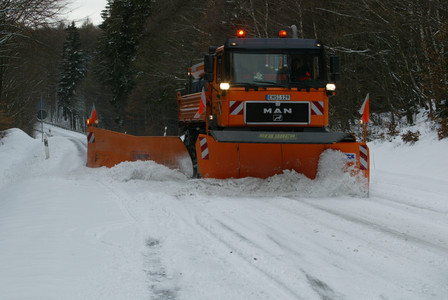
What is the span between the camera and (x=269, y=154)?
29.1 ft

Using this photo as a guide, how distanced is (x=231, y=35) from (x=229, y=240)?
23.1 metres

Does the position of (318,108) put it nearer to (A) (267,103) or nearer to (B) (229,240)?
(A) (267,103)

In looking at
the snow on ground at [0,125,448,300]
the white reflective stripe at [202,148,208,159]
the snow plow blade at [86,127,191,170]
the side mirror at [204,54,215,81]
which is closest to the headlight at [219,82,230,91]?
the side mirror at [204,54,215,81]

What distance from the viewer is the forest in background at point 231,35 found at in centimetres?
1586

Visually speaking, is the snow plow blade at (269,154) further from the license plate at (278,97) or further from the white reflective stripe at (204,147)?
the license plate at (278,97)

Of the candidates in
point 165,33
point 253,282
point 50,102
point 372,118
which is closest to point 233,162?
point 253,282

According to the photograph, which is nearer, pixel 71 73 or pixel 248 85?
pixel 248 85

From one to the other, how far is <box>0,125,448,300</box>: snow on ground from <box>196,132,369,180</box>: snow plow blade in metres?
0.33

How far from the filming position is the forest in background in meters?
15.9

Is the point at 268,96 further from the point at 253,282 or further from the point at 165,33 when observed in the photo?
the point at 165,33

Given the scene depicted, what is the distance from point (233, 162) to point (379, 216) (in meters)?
3.32

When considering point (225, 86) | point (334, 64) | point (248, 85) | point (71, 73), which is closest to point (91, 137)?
point (225, 86)

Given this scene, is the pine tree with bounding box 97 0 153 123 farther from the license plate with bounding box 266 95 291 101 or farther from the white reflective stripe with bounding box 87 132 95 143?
the license plate with bounding box 266 95 291 101

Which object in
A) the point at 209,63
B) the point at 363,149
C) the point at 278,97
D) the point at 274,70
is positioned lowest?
the point at 363,149
